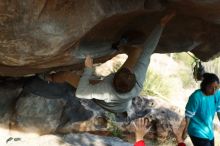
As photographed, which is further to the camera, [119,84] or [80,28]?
[80,28]

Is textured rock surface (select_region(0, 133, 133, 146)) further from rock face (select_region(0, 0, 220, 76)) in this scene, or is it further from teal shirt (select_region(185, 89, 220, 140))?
teal shirt (select_region(185, 89, 220, 140))

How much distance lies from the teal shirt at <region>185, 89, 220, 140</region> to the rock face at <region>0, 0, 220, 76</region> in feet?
3.83

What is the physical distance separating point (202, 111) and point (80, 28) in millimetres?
1923

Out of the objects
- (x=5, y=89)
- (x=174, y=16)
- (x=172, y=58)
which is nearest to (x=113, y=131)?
(x=5, y=89)

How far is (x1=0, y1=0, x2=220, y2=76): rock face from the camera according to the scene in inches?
212

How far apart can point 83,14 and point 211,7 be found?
5.41 feet

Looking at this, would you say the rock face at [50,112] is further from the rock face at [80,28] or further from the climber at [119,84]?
the climber at [119,84]

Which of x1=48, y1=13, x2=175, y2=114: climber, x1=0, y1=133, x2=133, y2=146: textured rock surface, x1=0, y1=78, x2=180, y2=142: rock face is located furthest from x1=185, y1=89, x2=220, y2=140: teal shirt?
x1=0, y1=78, x2=180, y2=142: rock face

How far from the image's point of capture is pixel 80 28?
5762 mm

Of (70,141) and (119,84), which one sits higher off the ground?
(119,84)

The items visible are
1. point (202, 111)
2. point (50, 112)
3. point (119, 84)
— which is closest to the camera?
point (119, 84)

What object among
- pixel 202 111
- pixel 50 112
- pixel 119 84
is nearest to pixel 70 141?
pixel 50 112

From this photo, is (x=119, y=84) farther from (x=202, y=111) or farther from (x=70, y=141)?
A: (x=70, y=141)

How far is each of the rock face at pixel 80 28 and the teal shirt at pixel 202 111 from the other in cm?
117
